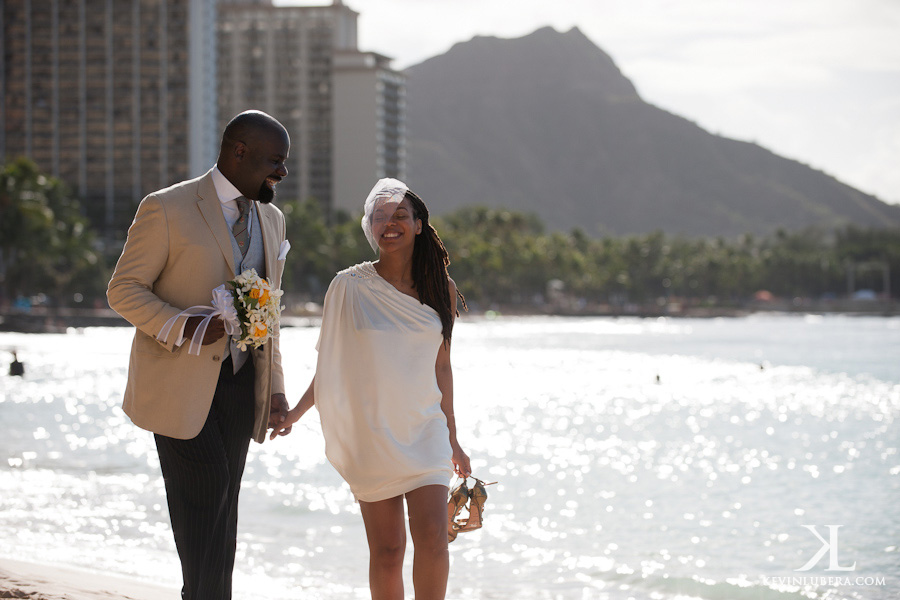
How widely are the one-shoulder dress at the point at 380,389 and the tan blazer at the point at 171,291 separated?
0.41m

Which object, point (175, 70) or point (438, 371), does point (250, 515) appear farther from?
point (175, 70)

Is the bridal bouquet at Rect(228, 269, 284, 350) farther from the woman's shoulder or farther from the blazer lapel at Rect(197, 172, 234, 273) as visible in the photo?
the woman's shoulder

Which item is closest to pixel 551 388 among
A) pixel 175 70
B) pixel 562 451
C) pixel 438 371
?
pixel 562 451

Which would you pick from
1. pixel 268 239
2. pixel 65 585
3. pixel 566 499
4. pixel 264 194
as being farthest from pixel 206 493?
pixel 566 499

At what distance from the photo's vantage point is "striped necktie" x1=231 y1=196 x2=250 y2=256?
12.5ft

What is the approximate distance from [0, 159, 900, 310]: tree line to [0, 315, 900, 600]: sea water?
42.8 metres

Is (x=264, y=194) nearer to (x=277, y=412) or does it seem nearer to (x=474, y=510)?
(x=277, y=412)

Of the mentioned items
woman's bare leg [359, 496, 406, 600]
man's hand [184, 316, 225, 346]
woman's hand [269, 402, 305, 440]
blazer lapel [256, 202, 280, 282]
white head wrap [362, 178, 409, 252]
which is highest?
white head wrap [362, 178, 409, 252]

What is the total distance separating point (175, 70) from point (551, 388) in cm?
9741

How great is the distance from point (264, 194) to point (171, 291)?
0.46m

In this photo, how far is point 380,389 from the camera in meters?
3.79

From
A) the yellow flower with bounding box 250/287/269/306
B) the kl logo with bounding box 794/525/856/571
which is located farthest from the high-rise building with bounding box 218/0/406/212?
the yellow flower with bounding box 250/287/269/306

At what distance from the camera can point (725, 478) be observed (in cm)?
1495

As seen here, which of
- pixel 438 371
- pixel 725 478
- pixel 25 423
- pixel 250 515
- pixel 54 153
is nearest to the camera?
pixel 438 371
